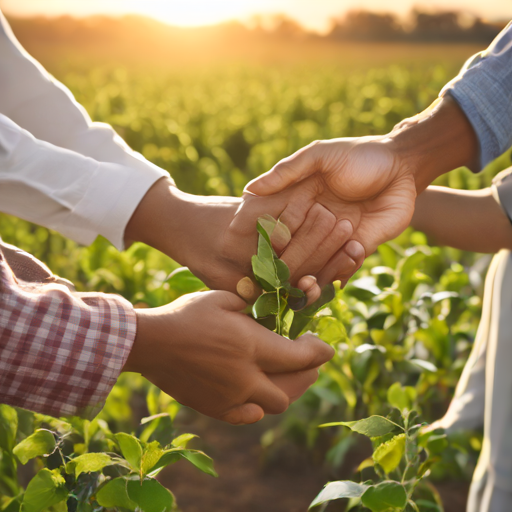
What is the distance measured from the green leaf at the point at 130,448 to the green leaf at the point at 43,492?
0.11 metres

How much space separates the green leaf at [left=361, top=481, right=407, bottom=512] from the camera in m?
0.77

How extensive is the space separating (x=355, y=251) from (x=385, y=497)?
57 cm

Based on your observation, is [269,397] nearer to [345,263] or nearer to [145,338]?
[145,338]

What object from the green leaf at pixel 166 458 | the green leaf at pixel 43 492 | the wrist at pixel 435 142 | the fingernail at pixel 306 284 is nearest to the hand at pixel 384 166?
the wrist at pixel 435 142

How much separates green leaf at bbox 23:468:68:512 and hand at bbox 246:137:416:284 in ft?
2.09

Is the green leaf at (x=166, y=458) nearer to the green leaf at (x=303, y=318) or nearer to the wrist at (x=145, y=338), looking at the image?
the wrist at (x=145, y=338)

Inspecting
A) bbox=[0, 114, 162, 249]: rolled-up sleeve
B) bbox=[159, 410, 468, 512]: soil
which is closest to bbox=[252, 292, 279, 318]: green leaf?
bbox=[0, 114, 162, 249]: rolled-up sleeve

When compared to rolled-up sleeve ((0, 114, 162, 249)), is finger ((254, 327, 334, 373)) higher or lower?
lower

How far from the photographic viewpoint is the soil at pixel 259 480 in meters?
1.74

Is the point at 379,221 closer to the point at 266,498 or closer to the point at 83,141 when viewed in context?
the point at 83,141

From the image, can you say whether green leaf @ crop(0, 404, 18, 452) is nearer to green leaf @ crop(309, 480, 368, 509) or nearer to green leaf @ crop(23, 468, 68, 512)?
green leaf @ crop(23, 468, 68, 512)

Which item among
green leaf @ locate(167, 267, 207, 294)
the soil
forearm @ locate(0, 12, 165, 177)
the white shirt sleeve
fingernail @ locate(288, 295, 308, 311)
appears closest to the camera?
fingernail @ locate(288, 295, 308, 311)

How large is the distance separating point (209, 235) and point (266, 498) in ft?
3.22

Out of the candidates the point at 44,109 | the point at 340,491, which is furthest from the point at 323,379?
the point at 44,109
